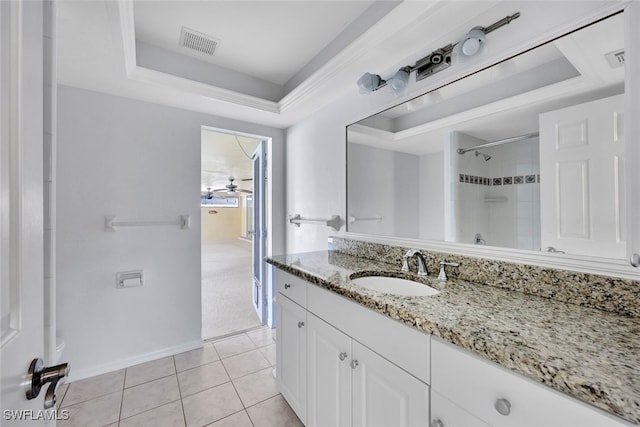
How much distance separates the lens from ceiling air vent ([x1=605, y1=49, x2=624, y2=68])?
897 mm

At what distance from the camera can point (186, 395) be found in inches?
70.9

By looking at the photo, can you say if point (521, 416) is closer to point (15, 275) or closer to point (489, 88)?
point (15, 275)

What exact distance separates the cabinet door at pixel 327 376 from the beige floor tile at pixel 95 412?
124 centimetres

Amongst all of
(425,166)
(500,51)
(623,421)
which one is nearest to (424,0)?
(500,51)

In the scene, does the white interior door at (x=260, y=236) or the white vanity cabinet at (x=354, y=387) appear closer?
the white vanity cabinet at (x=354, y=387)

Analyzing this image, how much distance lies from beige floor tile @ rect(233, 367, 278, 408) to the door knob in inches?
56.7

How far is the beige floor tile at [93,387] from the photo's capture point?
69.7 inches

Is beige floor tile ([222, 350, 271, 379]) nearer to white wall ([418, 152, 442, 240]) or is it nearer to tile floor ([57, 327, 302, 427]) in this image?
tile floor ([57, 327, 302, 427])

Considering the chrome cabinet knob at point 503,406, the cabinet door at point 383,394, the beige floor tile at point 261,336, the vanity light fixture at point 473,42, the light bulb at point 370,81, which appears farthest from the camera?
the beige floor tile at point 261,336

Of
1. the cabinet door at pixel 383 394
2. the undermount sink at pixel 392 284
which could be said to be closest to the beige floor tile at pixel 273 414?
the cabinet door at pixel 383 394

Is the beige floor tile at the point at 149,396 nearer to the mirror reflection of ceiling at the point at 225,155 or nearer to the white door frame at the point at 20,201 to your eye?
the white door frame at the point at 20,201

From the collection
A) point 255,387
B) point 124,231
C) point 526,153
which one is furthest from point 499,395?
point 124,231

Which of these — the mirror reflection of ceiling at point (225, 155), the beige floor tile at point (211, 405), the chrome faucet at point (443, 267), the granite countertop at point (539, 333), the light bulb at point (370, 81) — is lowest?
the beige floor tile at point (211, 405)

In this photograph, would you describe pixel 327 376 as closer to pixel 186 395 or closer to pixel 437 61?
pixel 186 395
